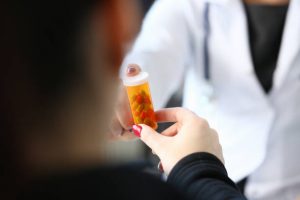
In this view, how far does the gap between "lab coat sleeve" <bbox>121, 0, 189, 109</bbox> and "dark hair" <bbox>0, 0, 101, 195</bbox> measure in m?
0.34

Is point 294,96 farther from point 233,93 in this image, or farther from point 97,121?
point 97,121

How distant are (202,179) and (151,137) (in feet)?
0.32

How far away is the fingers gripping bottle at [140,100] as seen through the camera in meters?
0.50

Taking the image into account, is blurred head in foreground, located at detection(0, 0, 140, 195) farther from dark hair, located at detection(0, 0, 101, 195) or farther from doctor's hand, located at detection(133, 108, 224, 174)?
doctor's hand, located at detection(133, 108, 224, 174)

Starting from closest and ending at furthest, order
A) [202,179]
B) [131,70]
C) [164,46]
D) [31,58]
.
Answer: [31,58], [202,179], [131,70], [164,46]

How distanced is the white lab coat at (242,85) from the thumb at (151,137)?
20 centimetres

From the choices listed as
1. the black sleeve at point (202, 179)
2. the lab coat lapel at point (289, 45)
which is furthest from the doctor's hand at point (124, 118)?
the lab coat lapel at point (289, 45)

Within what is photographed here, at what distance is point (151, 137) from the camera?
485 millimetres

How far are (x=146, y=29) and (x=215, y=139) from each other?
0.93 ft

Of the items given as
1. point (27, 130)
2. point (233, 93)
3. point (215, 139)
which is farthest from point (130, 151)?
point (233, 93)

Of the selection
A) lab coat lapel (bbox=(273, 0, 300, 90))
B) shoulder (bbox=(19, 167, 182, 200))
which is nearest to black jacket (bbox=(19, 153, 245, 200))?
shoulder (bbox=(19, 167, 182, 200))

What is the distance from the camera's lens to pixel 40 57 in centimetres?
29

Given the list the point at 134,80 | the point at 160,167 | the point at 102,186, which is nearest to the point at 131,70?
the point at 134,80

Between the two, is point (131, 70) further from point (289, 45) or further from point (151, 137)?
point (289, 45)
